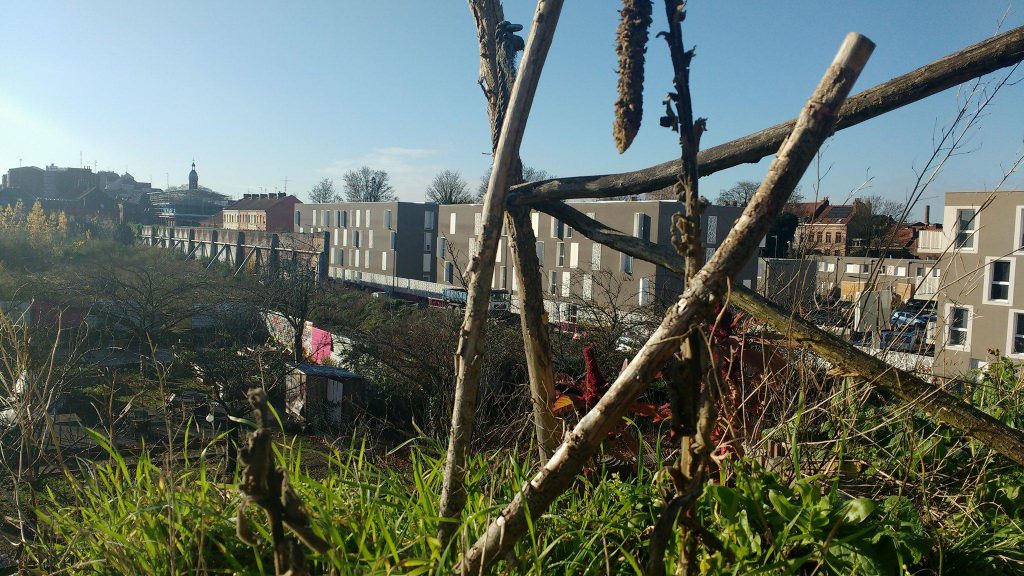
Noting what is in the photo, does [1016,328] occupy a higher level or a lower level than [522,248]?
lower

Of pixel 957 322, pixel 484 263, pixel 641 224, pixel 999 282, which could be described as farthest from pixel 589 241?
pixel 484 263

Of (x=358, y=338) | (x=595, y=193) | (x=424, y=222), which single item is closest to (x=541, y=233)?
(x=424, y=222)

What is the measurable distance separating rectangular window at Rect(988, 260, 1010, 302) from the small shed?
1864cm

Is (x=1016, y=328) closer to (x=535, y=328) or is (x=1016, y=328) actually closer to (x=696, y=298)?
(x=535, y=328)

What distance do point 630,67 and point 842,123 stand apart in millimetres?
856

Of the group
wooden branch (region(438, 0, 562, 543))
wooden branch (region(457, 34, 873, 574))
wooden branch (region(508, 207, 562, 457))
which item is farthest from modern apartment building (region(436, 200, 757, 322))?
wooden branch (region(457, 34, 873, 574))

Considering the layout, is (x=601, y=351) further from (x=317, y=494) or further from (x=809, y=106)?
(x=809, y=106)

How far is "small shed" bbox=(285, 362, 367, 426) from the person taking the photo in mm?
13531

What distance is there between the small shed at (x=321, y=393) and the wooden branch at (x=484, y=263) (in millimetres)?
11775

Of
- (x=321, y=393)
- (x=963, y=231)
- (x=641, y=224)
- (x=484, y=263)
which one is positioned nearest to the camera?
(x=484, y=263)

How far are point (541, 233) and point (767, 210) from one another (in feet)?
117

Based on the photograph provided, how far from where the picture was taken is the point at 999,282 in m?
21.4

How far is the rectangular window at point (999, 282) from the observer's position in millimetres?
21267

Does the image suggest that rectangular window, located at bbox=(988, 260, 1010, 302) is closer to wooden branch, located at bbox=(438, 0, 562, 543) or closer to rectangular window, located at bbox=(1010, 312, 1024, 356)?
rectangular window, located at bbox=(1010, 312, 1024, 356)
